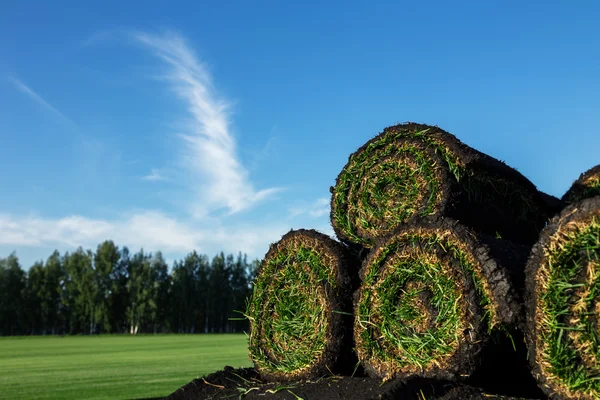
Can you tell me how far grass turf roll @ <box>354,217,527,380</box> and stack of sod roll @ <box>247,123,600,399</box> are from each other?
1cm

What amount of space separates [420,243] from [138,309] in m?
87.5

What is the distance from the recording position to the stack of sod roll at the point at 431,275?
457 cm

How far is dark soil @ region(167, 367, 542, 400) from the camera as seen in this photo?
16.5ft

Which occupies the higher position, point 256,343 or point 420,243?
point 420,243

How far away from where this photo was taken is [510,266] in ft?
16.6

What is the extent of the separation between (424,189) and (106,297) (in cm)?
8948

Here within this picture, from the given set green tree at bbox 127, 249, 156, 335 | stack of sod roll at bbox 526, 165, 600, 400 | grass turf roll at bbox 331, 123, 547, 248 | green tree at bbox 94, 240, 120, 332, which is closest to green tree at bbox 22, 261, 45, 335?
green tree at bbox 94, 240, 120, 332

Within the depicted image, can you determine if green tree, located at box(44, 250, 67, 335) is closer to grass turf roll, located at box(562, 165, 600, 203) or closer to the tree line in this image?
the tree line

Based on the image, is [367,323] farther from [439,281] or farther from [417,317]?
[439,281]

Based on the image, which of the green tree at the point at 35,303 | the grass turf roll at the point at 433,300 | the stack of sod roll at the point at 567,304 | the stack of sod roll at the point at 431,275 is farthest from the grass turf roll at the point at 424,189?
the green tree at the point at 35,303

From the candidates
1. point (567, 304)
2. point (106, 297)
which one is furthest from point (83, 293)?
point (567, 304)

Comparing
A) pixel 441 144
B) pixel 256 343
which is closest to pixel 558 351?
pixel 441 144

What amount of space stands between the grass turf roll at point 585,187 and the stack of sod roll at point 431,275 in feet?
0.07

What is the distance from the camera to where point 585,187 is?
7285 millimetres
